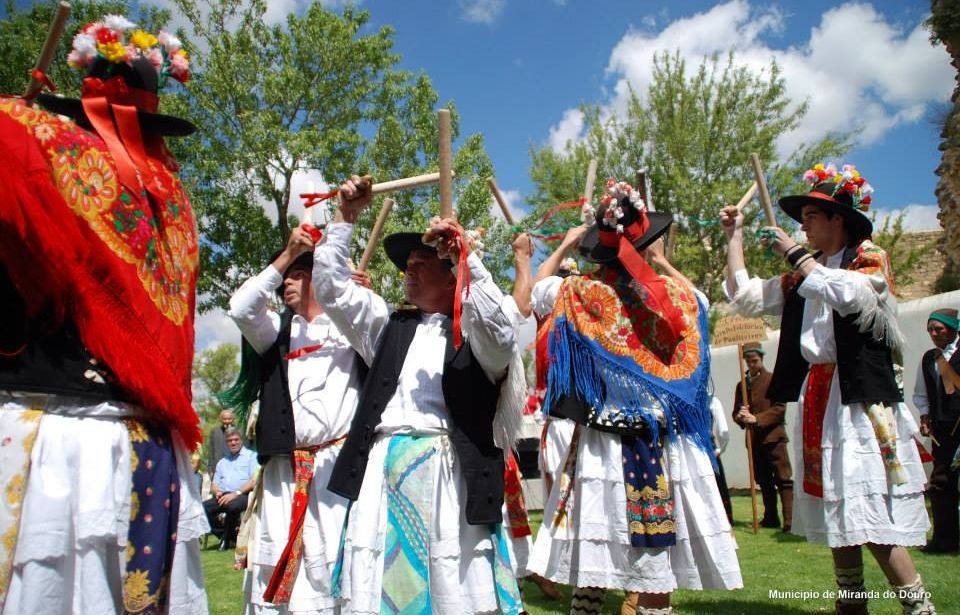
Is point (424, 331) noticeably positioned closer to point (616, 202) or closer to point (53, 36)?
point (616, 202)

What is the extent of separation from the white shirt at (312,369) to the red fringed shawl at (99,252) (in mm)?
1488

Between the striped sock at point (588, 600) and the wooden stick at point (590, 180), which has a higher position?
the wooden stick at point (590, 180)

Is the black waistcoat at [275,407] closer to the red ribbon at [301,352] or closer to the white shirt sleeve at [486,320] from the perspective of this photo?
the red ribbon at [301,352]

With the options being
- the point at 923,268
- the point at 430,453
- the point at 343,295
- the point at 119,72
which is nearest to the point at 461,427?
the point at 430,453

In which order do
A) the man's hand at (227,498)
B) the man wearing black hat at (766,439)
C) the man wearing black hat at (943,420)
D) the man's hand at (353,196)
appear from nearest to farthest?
1. the man's hand at (353,196)
2. the man wearing black hat at (943,420)
3. the man wearing black hat at (766,439)
4. the man's hand at (227,498)

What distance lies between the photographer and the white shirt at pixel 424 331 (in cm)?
288

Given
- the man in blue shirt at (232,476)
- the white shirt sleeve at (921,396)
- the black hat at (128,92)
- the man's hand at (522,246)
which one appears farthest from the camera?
the man in blue shirt at (232,476)

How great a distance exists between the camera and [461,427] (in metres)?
3.02

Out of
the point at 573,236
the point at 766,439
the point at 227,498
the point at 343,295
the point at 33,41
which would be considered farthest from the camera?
the point at 33,41

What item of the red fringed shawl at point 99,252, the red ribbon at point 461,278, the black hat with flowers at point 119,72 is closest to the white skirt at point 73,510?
the red fringed shawl at point 99,252

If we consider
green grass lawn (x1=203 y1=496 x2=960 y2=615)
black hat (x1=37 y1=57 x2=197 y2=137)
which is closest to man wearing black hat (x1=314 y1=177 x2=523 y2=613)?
black hat (x1=37 y1=57 x2=197 y2=137)

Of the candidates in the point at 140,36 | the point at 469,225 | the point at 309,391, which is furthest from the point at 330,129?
the point at 140,36

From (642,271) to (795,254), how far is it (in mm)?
844

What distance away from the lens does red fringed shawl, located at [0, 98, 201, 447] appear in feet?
6.22
